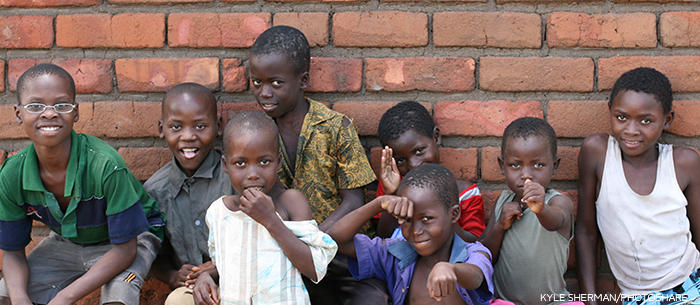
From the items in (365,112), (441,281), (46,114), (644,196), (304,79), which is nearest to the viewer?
(441,281)

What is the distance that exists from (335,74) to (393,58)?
277mm

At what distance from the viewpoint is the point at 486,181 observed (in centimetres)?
264

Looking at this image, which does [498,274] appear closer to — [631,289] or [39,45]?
[631,289]

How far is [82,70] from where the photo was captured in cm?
261

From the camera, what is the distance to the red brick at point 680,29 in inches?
99.0

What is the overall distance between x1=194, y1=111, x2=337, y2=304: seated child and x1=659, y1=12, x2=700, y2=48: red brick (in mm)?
1783

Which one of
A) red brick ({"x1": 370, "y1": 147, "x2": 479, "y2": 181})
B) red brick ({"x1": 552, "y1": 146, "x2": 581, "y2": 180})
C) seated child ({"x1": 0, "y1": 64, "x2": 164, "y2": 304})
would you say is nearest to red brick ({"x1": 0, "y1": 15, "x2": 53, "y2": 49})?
seated child ({"x1": 0, "y1": 64, "x2": 164, "y2": 304})

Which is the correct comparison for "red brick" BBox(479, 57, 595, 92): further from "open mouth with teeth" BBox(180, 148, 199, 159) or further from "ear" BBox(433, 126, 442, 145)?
"open mouth with teeth" BBox(180, 148, 199, 159)

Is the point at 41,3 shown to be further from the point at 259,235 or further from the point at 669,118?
the point at 669,118

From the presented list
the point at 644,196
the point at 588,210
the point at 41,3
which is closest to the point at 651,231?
the point at 644,196

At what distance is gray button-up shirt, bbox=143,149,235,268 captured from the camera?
2.38m

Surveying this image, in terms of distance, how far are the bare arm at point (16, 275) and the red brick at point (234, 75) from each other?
1093 millimetres

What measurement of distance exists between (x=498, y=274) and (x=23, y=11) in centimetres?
244

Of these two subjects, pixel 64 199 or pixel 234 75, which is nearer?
pixel 64 199
